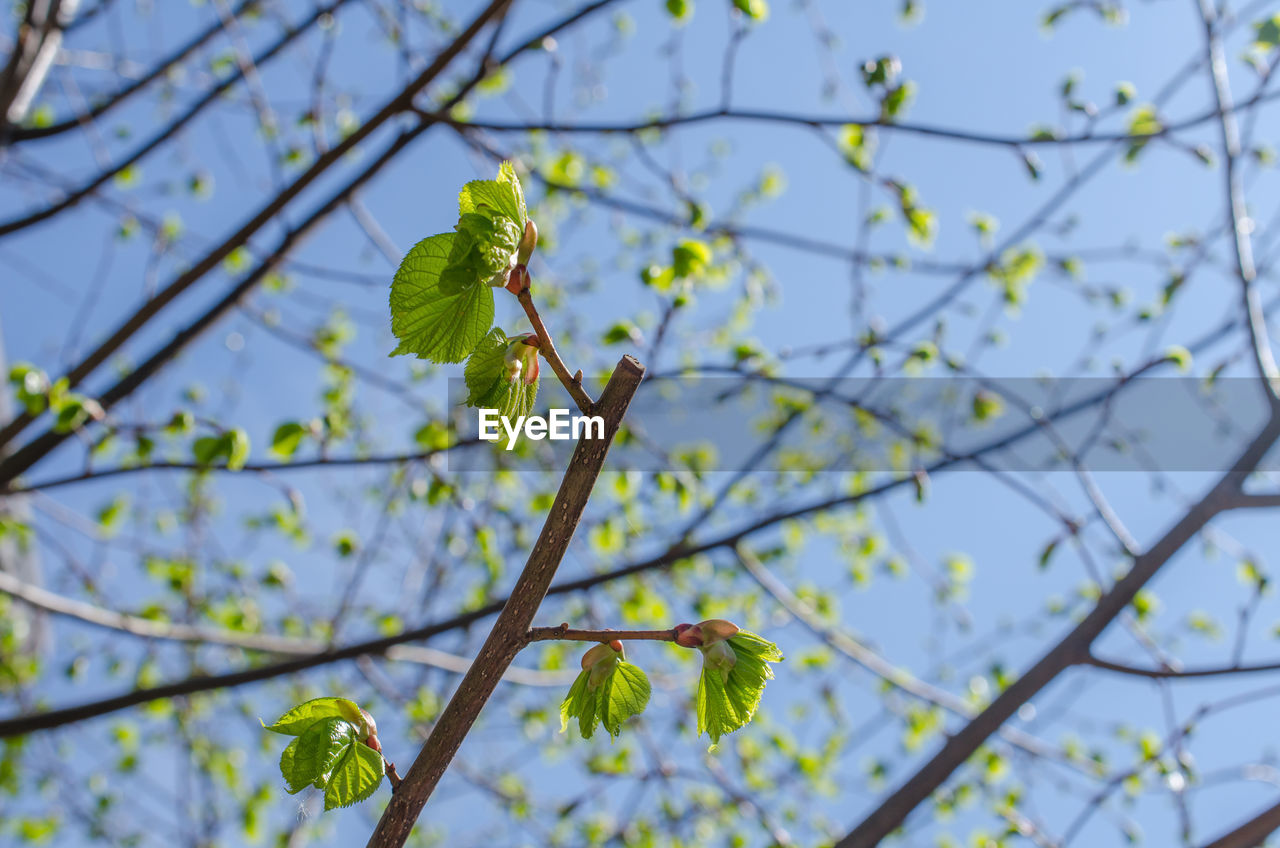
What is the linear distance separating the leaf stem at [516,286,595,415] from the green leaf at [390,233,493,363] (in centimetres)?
6

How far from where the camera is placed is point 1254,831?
4.70 ft

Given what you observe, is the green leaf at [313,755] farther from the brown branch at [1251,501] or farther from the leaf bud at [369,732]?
the brown branch at [1251,501]

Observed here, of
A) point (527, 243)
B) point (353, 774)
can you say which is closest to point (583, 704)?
point (353, 774)

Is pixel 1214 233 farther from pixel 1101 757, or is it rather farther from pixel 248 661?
pixel 248 661

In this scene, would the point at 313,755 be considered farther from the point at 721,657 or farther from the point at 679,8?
the point at 679,8

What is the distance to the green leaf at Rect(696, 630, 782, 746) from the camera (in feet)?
2.90

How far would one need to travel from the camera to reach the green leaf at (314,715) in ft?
2.83

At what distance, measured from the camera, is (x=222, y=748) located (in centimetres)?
552

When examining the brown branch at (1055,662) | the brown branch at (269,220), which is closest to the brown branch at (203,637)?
the brown branch at (269,220)

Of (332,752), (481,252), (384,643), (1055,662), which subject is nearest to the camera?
(481,252)

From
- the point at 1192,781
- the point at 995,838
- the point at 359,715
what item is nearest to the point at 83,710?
the point at 359,715

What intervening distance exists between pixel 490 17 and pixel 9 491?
256 centimetres

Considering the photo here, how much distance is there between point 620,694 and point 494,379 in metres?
0.39

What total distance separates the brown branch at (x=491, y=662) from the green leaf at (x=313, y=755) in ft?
0.27
